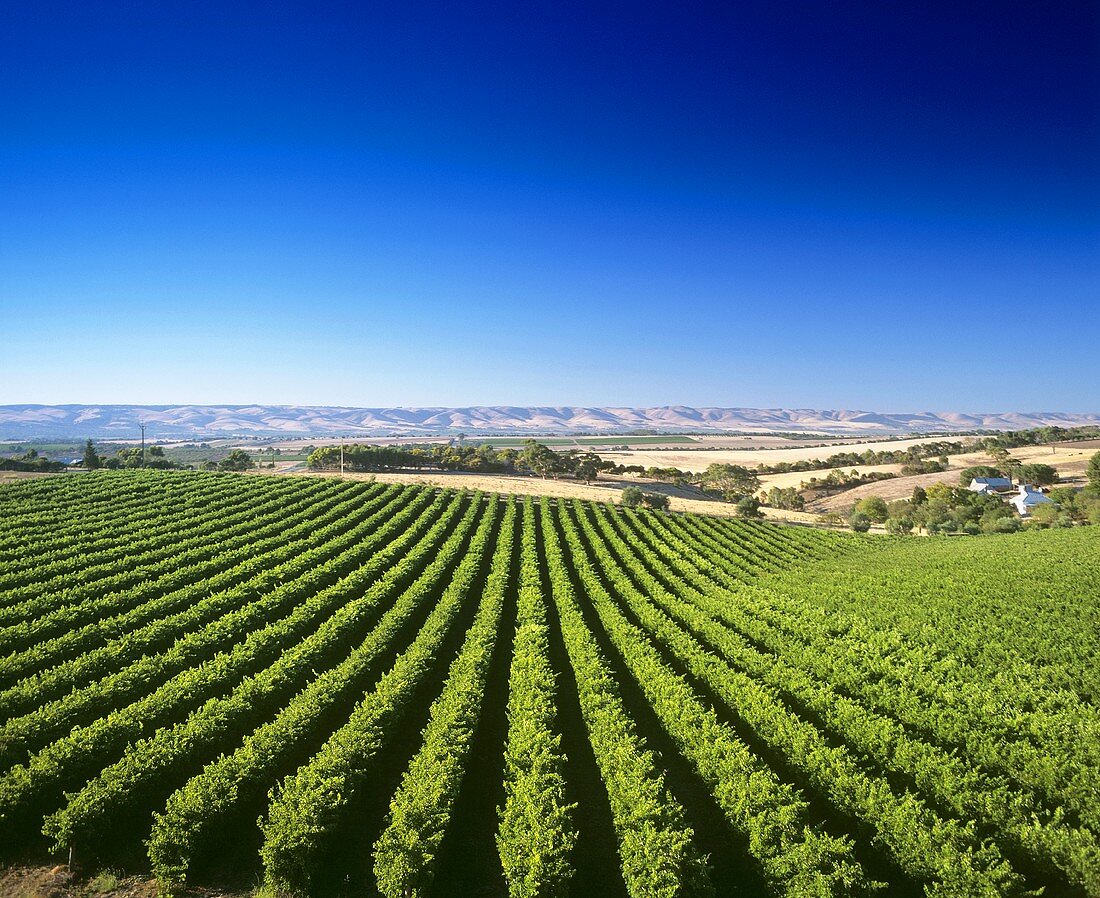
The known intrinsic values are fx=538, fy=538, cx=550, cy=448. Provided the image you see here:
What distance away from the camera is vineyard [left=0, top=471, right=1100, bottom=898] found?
9.40m

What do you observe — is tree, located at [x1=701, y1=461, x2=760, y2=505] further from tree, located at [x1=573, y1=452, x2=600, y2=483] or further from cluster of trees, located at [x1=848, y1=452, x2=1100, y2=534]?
cluster of trees, located at [x1=848, y1=452, x2=1100, y2=534]

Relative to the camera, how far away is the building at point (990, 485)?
88.1m

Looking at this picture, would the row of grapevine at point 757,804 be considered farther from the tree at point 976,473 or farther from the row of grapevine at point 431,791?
the tree at point 976,473

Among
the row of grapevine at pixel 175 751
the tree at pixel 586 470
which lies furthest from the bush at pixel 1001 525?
the row of grapevine at pixel 175 751

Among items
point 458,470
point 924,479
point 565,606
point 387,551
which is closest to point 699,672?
point 565,606

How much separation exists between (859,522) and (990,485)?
3920 centimetres

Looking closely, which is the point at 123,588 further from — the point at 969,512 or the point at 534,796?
the point at 969,512

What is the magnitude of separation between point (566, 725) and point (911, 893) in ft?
28.0

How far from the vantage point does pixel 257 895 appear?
9.05 meters

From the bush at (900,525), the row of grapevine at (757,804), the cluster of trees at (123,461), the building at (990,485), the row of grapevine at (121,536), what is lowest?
the bush at (900,525)

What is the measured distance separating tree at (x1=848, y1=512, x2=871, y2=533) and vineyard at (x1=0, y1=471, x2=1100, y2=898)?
41.6 meters

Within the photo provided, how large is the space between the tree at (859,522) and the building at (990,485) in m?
30.4

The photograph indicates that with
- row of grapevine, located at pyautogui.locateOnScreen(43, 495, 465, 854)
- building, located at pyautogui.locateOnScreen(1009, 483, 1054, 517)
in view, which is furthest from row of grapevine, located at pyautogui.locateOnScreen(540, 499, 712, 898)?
building, located at pyautogui.locateOnScreen(1009, 483, 1054, 517)

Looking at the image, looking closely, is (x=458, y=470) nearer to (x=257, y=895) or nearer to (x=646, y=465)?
(x=646, y=465)
